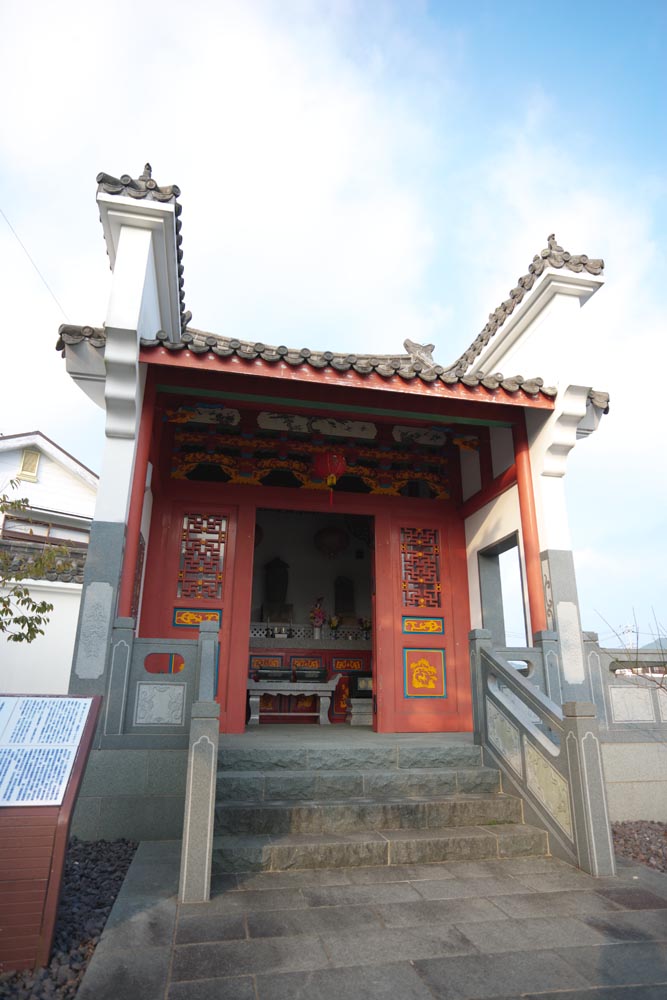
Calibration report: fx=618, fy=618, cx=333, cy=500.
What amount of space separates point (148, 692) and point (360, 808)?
1.57m

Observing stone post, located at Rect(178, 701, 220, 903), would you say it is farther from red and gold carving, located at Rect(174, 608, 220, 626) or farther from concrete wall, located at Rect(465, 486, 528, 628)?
concrete wall, located at Rect(465, 486, 528, 628)

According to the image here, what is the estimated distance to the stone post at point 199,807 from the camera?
287cm

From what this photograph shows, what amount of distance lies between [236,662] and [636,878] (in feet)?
11.5

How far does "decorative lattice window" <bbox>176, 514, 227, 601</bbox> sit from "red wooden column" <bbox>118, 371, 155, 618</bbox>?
3.71 feet

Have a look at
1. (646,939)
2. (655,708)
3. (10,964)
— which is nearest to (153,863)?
(10,964)

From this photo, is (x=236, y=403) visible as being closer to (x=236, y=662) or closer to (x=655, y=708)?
(x=236, y=662)

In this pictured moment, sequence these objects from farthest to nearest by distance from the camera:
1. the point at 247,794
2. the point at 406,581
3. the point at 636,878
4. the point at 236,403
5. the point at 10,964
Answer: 1. the point at 406,581
2. the point at 236,403
3. the point at 247,794
4. the point at 636,878
5. the point at 10,964

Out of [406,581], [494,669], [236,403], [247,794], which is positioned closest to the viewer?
[247,794]

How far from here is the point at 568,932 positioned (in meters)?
2.58

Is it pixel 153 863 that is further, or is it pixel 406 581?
pixel 406 581

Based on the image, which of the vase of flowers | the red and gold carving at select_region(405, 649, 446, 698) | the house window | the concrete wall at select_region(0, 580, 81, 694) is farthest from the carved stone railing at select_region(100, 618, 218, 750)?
the house window

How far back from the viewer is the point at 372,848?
343 centimetres

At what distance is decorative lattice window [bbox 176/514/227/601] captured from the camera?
5879 millimetres

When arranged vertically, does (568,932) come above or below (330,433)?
below
